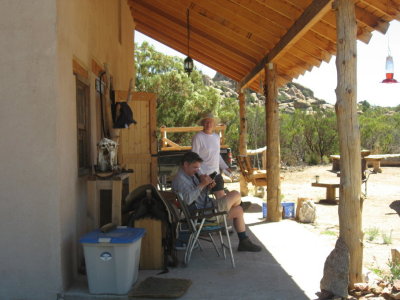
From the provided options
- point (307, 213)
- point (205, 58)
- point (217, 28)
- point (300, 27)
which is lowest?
point (307, 213)

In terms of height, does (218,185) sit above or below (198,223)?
above

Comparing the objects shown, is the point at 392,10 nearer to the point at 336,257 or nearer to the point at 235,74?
the point at 336,257

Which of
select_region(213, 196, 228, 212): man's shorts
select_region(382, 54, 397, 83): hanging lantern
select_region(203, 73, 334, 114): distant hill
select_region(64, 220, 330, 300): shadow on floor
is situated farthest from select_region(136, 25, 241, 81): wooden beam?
select_region(203, 73, 334, 114): distant hill

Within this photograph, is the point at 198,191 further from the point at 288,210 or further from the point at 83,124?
the point at 288,210

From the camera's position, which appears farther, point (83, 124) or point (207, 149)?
point (207, 149)

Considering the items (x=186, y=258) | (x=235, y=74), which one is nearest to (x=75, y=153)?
(x=186, y=258)

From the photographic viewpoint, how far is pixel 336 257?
13.8 ft

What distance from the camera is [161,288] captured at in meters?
4.39

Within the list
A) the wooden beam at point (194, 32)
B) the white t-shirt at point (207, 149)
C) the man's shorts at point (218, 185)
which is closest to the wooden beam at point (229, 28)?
the wooden beam at point (194, 32)

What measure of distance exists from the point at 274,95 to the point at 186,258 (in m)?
3.76

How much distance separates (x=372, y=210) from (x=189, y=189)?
6.58 metres

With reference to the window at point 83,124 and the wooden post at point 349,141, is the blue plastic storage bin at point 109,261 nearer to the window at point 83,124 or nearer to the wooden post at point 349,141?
the window at point 83,124

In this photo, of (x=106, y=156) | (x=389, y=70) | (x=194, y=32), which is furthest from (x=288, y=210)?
(x=106, y=156)

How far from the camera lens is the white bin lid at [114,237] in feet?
13.4
